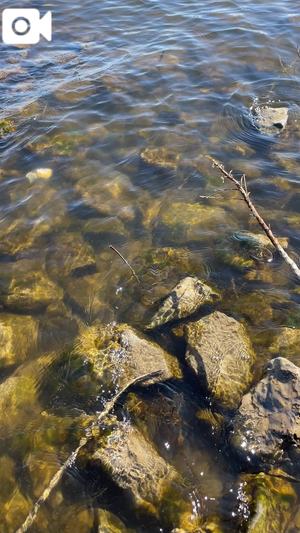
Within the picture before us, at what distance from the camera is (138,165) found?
31.1 feet

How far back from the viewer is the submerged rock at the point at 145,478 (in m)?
4.55

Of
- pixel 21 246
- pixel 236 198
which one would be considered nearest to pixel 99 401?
pixel 21 246

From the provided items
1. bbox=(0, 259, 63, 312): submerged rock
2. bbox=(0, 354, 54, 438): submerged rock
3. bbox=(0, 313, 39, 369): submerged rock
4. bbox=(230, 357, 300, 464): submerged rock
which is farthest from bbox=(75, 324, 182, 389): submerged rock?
bbox=(0, 259, 63, 312): submerged rock

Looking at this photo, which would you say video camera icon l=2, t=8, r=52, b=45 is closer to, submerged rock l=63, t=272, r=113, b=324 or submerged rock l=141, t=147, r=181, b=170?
submerged rock l=141, t=147, r=181, b=170

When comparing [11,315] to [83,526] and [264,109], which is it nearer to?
[83,526]

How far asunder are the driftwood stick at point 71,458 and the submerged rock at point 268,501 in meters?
1.66

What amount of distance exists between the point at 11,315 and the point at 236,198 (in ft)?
15.6

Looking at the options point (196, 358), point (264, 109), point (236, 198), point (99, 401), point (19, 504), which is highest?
point (264, 109)

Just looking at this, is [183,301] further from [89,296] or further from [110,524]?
[110,524]

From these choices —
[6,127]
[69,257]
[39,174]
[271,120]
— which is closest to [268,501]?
[69,257]

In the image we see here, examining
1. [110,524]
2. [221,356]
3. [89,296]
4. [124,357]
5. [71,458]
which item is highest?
[221,356]

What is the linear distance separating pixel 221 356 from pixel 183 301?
3.67ft

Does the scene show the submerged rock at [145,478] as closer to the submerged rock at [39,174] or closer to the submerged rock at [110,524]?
the submerged rock at [110,524]

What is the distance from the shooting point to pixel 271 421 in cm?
492
